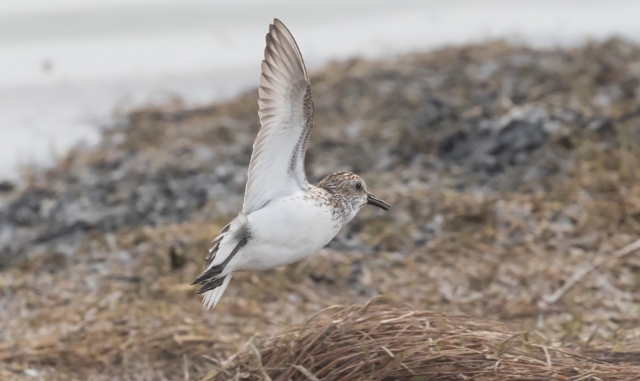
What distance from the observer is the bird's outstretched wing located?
11.8 ft

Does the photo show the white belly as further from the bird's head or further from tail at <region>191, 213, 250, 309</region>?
the bird's head

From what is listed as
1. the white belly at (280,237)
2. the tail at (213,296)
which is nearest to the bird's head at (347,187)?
the white belly at (280,237)

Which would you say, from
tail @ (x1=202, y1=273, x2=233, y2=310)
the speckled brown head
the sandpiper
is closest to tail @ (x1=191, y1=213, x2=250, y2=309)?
the sandpiper

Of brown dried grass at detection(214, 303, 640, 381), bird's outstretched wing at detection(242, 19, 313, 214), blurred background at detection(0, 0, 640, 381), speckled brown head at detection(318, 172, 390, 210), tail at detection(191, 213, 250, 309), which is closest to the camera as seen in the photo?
tail at detection(191, 213, 250, 309)

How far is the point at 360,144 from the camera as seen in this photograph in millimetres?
8867

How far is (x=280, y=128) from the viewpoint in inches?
146

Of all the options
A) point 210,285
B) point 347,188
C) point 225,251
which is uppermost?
point 347,188

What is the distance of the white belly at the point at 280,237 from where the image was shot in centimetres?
349

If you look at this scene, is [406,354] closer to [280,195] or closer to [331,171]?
A: [280,195]

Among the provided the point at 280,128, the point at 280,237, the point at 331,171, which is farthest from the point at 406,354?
the point at 331,171

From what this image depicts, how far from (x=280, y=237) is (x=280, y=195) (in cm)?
31

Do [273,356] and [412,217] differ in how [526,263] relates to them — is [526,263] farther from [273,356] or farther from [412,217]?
[273,356]

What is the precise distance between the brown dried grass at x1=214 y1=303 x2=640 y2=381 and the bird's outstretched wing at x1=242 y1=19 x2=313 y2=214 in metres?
0.71

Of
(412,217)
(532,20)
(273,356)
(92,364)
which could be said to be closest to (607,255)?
(412,217)
